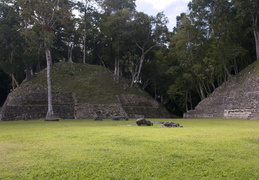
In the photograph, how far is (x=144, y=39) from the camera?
35469 millimetres

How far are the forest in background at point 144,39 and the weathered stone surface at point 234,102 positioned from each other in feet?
12.0

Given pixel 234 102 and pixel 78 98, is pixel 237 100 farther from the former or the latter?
pixel 78 98

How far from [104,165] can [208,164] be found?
6.57ft

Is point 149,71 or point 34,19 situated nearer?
point 34,19

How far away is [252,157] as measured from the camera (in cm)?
510

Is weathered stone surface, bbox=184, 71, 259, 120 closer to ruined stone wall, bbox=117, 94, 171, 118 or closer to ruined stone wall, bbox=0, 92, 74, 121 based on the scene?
ruined stone wall, bbox=117, 94, 171, 118

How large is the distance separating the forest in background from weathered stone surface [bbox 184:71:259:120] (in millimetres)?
3654

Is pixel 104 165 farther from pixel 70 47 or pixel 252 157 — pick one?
pixel 70 47

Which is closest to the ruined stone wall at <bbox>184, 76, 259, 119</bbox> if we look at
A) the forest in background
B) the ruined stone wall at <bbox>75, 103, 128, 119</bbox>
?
the forest in background

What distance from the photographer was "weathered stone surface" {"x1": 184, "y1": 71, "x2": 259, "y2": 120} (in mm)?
22995

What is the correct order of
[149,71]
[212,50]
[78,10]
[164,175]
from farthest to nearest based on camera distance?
[149,71], [78,10], [212,50], [164,175]

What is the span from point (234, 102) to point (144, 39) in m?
16.2

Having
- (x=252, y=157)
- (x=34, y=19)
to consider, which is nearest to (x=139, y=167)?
(x=252, y=157)

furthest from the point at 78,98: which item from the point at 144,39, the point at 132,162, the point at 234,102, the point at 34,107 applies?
the point at 132,162
